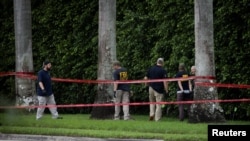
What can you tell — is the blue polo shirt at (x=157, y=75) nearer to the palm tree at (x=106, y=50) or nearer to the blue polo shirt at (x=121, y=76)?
the blue polo shirt at (x=121, y=76)

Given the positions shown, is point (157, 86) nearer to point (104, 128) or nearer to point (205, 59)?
point (205, 59)

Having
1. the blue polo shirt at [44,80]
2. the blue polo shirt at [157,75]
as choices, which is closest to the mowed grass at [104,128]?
the blue polo shirt at [44,80]

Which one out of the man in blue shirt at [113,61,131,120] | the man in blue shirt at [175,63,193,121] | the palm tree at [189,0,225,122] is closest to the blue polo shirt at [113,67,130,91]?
the man in blue shirt at [113,61,131,120]

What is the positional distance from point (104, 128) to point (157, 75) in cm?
328

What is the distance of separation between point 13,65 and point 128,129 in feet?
44.2

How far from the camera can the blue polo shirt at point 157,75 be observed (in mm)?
24109

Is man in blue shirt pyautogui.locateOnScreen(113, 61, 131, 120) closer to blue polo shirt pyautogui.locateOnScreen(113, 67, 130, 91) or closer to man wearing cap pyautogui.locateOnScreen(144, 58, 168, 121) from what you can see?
blue polo shirt pyautogui.locateOnScreen(113, 67, 130, 91)

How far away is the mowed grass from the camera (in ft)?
64.3

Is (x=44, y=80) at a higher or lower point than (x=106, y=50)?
lower

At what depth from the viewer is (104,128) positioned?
71.4 ft

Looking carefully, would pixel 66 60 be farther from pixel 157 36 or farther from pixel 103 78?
pixel 103 78

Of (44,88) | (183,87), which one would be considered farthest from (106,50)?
(183,87)

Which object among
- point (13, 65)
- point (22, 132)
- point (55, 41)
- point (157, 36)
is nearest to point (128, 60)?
point (157, 36)

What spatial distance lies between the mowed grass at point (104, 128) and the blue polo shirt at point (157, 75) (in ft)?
5.58
